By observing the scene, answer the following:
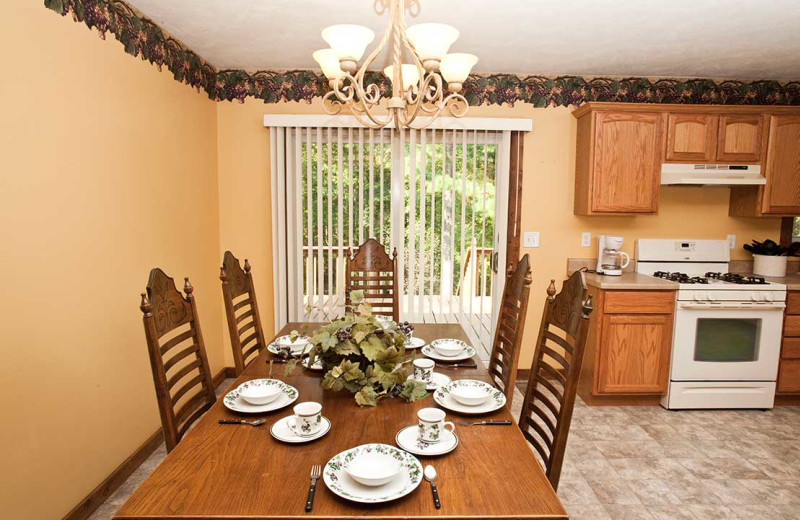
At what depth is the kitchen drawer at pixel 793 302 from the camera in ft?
10.6

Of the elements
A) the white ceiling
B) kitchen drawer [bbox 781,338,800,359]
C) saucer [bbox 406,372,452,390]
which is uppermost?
the white ceiling

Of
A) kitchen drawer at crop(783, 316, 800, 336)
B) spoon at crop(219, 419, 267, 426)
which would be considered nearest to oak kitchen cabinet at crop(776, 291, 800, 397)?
kitchen drawer at crop(783, 316, 800, 336)

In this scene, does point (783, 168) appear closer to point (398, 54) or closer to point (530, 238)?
point (530, 238)

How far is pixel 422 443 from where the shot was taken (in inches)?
50.4

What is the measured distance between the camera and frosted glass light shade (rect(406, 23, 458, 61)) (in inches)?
64.8

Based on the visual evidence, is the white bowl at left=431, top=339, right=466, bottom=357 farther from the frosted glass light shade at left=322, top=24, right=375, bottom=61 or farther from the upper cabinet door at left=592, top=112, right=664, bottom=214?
the upper cabinet door at left=592, top=112, right=664, bottom=214

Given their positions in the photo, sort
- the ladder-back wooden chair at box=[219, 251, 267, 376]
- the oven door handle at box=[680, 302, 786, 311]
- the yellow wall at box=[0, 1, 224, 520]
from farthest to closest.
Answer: the oven door handle at box=[680, 302, 786, 311] < the ladder-back wooden chair at box=[219, 251, 267, 376] < the yellow wall at box=[0, 1, 224, 520]

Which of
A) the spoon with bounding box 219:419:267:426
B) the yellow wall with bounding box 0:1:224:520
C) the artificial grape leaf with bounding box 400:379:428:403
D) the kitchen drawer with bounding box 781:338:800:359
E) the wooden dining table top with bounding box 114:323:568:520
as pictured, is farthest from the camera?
the kitchen drawer with bounding box 781:338:800:359

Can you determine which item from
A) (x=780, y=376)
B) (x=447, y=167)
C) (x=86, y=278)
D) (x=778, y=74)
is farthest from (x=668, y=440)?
(x=86, y=278)

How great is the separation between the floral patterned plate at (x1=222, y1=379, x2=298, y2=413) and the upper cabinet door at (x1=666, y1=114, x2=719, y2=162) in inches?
126

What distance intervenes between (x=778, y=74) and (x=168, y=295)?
14.2ft

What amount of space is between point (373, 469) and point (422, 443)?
196 mm

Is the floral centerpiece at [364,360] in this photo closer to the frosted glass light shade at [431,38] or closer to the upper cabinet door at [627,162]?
the frosted glass light shade at [431,38]

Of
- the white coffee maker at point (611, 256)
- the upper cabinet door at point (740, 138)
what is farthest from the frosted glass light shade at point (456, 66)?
the upper cabinet door at point (740, 138)
